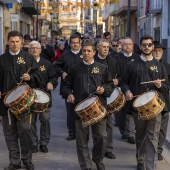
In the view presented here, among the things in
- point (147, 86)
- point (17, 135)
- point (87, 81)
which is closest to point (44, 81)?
point (17, 135)

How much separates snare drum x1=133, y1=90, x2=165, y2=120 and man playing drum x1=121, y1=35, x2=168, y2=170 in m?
0.19

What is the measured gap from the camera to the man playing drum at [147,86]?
6980mm

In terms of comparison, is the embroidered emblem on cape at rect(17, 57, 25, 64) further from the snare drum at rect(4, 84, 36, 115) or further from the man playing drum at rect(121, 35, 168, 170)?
the man playing drum at rect(121, 35, 168, 170)

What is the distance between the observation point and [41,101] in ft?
26.6

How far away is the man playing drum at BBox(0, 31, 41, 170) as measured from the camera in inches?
283

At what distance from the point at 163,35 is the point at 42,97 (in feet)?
62.6

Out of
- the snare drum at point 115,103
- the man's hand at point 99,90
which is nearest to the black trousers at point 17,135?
the man's hand at point 99,90

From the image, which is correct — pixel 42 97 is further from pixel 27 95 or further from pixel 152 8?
pixel 152 8

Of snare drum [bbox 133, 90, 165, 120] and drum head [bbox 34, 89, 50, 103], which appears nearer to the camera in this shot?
snare drum [bbox 133, 90, 165, 120]

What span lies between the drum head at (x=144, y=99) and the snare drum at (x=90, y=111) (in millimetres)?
476

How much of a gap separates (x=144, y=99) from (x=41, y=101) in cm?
201

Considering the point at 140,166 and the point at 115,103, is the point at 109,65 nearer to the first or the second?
the point at 115,103

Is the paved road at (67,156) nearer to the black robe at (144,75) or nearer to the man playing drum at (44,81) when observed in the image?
the man playing drum at (44,81)

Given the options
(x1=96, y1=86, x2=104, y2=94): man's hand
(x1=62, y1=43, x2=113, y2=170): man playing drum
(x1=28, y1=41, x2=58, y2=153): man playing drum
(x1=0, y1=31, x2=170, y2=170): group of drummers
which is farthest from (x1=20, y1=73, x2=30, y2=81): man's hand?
(x1=28, y1=41, x2=58, y2=153): man playing drum
